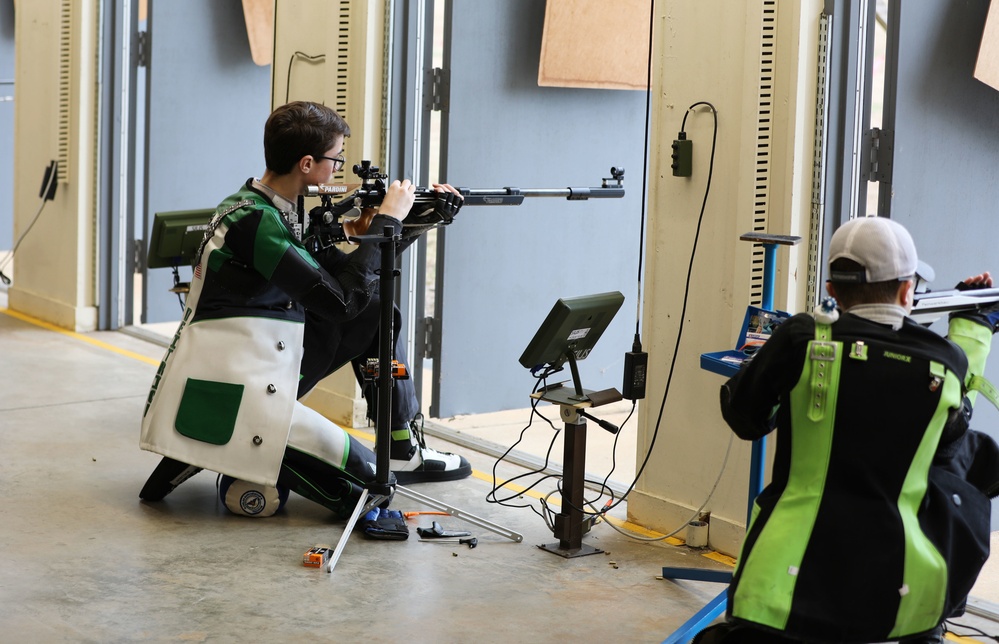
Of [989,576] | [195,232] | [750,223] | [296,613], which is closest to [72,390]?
[195,232]

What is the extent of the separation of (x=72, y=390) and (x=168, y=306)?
1.77 meters

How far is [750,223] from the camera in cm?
364

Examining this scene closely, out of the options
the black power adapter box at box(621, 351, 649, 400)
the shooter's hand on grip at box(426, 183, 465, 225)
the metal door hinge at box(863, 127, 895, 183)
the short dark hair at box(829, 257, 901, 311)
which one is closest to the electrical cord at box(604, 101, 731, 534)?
the black power adapter box at box(621, 351, 649, 400)

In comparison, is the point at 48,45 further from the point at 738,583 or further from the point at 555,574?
the point at 738,583

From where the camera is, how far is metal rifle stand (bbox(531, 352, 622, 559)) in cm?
372

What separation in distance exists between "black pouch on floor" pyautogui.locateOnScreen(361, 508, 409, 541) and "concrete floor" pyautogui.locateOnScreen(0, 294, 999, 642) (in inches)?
1.4

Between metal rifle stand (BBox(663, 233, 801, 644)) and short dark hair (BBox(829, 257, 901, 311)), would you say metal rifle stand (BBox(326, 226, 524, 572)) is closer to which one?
metal rifle stand (BBox(663, 233, 801, 644))

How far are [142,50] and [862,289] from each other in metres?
5.61

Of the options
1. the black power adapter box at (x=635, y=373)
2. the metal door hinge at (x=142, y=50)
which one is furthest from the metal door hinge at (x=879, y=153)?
the metal door hinge at (x=142, y=50)

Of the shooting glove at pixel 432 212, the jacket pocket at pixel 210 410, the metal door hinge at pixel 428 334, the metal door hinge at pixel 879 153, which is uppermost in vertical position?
the metal door hinge at pixel 879 153

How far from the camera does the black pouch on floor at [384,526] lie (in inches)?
154

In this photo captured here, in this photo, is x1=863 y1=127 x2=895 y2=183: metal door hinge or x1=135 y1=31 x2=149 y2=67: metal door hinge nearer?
x1=863 y1=127 x2=895 y2=183: metal door hinge

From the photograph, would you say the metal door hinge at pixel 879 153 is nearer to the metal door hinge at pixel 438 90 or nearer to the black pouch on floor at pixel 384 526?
the black pouch on floor at pixel 384 526

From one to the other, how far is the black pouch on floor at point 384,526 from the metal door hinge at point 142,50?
158 inches
